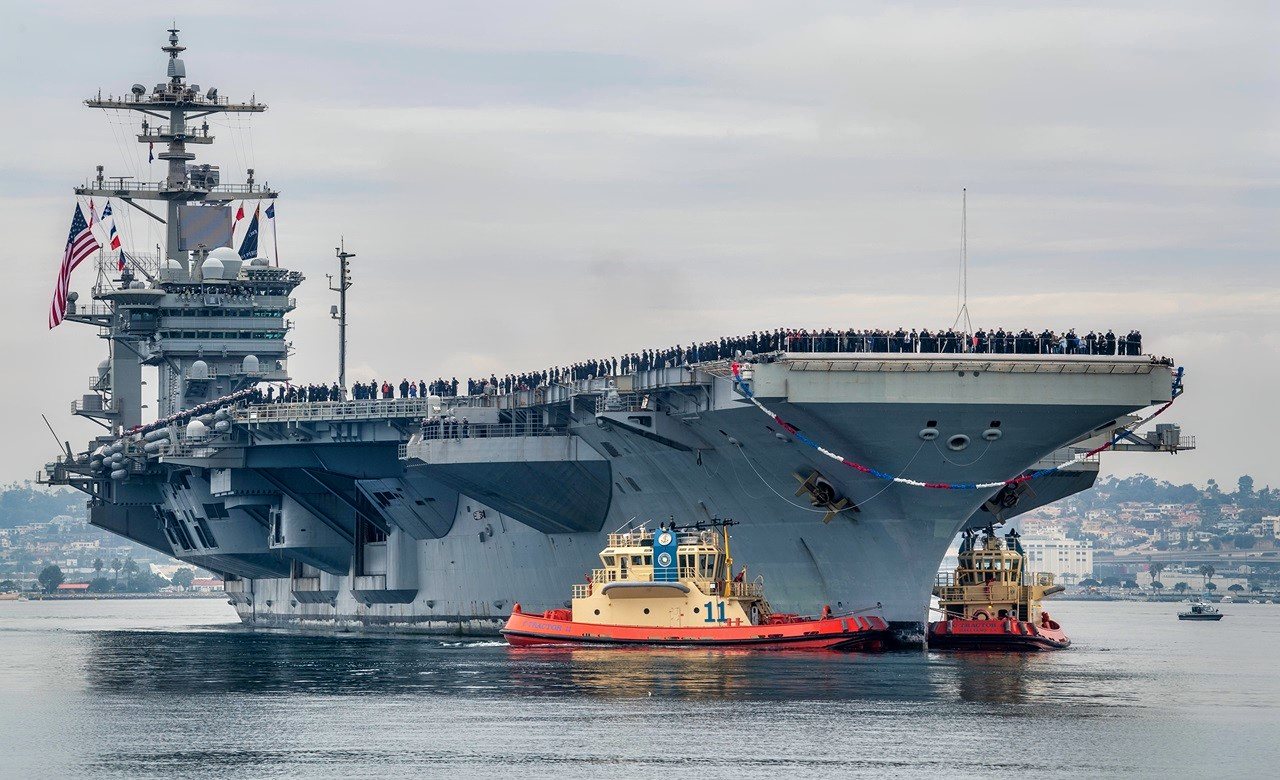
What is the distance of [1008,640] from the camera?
47000 millimetres

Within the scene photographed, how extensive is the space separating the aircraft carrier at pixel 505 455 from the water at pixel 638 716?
3495 mm

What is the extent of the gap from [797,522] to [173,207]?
36.3m

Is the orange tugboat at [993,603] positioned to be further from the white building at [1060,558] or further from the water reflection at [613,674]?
the white building at [1060,558]

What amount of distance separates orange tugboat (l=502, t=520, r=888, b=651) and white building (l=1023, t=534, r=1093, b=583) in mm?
150198

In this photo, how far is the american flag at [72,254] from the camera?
214ft

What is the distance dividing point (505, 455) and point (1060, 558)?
152539mm

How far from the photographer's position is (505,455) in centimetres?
4844

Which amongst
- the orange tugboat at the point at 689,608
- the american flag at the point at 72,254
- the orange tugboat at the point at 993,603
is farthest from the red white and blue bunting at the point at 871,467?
the american flag at the point at 72,254

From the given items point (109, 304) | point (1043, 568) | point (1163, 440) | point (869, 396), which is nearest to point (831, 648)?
point (869, 396)

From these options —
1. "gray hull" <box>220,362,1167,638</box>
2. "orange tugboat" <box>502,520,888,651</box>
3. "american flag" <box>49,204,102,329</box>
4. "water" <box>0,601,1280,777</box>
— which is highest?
"american flag" <box>49,204,102,329</box>

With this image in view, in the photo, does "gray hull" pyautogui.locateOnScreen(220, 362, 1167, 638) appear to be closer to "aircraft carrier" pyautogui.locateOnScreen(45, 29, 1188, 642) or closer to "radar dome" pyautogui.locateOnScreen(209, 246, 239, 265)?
"aircraft carrier" pyautogui.locateOnScreen(45, 29, 1188, 642)

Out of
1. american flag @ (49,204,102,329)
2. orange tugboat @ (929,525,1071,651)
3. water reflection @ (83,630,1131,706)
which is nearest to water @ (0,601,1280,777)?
water reflection @ (83,630,1131,706)

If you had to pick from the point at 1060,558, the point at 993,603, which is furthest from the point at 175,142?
the point at 1060,558

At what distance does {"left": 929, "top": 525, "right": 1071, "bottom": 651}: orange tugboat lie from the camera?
4678 cm
